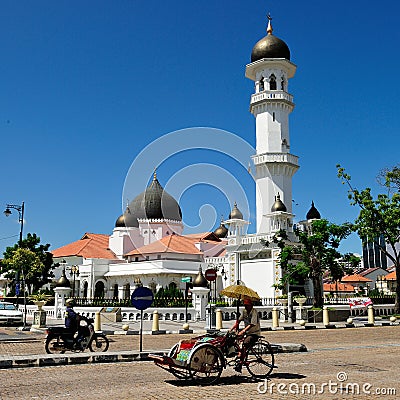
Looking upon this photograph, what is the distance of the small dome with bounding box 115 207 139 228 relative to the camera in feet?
226

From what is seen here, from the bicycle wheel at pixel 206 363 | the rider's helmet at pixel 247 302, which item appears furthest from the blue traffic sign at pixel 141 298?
the bicycle wheel at pixel 206 363

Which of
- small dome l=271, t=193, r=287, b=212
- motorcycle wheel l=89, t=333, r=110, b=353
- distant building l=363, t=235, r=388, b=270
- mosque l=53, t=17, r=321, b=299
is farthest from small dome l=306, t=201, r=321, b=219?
distant building l=363, t=235, r=388, b=270

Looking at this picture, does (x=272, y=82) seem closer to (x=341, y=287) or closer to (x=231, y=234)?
(x=231, y=234)

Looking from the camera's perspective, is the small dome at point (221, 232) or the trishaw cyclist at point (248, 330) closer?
the trishaw cyclist at point (248, 330)

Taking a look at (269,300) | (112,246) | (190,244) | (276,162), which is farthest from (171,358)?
(112,246)

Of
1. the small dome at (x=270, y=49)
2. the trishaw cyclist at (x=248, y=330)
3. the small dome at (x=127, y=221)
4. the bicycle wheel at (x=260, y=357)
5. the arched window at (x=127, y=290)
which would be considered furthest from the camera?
the small dome at (x=127, y=221)

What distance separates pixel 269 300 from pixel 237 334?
3259 cm

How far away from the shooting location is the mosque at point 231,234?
4766 cm

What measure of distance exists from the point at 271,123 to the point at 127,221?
88.4ft

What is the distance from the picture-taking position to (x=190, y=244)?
6238 cm

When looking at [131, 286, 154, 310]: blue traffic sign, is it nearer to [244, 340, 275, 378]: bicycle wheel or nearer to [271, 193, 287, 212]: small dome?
[244, 340, 275, 378]: bicycle wheel

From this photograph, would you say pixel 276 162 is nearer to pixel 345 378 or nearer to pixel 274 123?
pixel 274 123

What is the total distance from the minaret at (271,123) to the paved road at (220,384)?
35.1 meters

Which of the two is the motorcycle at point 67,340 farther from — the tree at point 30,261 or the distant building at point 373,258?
the distant building at point 373,258
